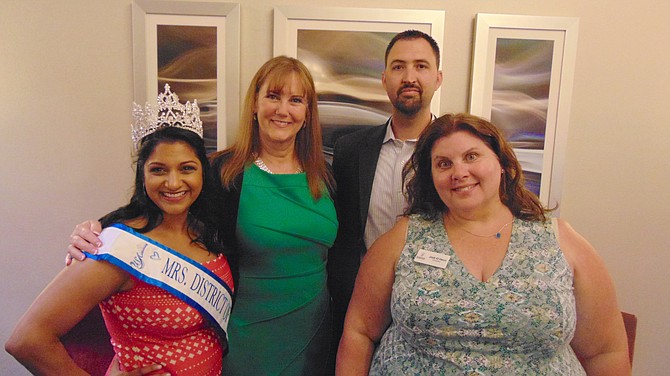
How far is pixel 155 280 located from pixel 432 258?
0.69 m

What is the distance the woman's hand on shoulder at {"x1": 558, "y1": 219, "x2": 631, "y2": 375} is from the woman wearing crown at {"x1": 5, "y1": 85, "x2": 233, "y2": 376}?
3.10ft

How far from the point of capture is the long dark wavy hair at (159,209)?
1037mm

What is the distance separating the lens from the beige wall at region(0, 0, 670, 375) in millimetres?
1613

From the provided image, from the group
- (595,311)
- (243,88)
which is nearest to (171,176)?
(243,88)

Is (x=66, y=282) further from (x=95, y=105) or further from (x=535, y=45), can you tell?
(x=535, y=45)

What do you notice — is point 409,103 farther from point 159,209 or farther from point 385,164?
point 159,209

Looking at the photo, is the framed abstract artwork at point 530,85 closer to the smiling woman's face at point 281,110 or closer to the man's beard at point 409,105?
the man's beard at point 409,105

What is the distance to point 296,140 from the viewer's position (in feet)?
4.58

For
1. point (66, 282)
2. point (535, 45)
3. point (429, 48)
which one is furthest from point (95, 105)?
point (535, 45)

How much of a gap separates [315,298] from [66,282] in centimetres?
70

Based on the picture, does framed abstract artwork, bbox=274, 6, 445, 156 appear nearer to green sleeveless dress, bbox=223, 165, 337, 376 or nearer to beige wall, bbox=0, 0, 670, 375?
beige wall, bbox=0, 0, 670, 375

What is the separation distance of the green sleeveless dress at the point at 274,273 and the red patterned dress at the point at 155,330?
19cm

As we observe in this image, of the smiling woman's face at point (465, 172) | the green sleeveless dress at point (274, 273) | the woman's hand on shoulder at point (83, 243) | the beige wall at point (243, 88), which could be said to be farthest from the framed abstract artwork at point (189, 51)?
the smiling woman's face at point (465, 172)

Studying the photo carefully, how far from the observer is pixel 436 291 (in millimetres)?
1008
